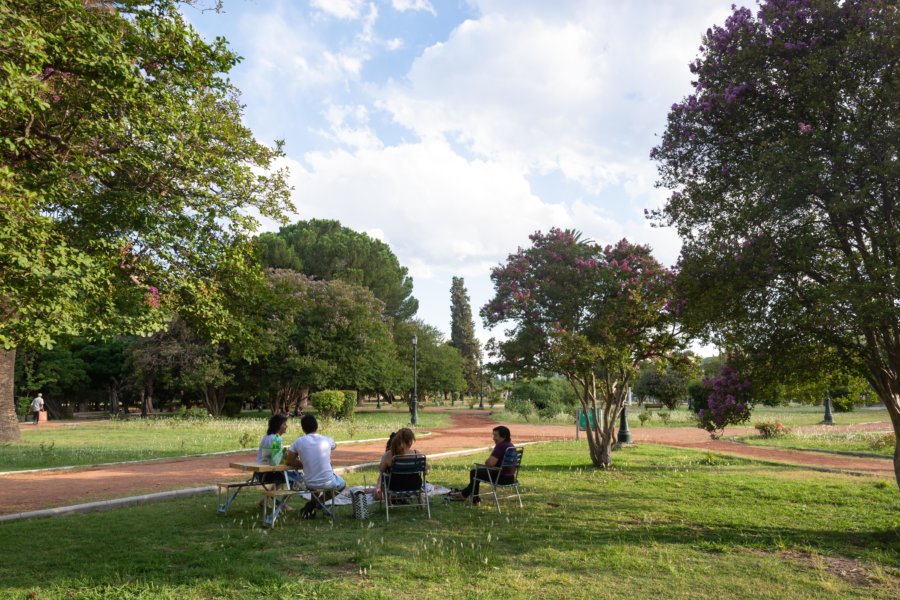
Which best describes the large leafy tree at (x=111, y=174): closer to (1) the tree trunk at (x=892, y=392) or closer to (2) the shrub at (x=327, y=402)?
(1) the tree trunk at (x=892, y=392)

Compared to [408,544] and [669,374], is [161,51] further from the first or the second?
[669,374]

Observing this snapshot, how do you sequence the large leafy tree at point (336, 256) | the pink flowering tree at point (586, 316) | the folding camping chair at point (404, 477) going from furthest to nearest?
the large leafy tree at point (336, 256) → the pink flowering tree at point (586, 316) → the folding camping chair at point (404, 477)

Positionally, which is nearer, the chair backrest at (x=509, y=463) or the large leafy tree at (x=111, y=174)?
the large leafy tree at (x=111, y=174)

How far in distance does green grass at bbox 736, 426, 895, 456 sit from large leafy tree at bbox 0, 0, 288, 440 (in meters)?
15.5

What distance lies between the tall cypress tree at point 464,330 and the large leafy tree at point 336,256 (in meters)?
21.5

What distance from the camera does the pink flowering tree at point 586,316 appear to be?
11.3 metres

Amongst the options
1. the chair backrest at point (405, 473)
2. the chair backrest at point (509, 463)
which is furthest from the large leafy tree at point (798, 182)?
the chair backrest at point (405, 473)

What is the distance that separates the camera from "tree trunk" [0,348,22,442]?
18.3 m

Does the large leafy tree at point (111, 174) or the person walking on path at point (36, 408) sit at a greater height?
the large leafy tree at point (111, 174)

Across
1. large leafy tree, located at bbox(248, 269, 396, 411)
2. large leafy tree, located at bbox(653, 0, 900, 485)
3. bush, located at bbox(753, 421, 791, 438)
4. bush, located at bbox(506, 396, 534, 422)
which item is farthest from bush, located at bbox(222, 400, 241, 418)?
large leafy tree, located at bbox(653, 0, 900, 485)

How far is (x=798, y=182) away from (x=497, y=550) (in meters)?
4.64

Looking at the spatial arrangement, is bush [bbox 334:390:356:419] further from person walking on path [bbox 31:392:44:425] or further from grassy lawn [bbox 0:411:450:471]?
person walking on path [bbox 31:392:44:425]

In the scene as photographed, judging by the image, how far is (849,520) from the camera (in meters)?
7.26

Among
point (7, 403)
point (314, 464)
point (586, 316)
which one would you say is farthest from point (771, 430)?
point (7, 403)
